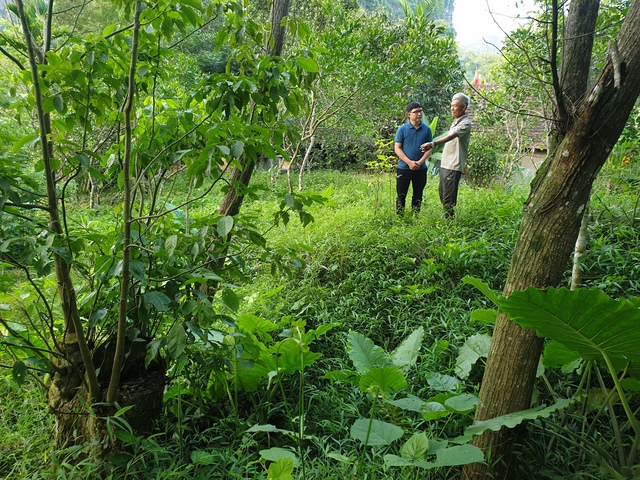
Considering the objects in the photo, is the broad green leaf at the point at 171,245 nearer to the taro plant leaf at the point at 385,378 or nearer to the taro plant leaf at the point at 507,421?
the taro plant leaf at the point at 385,378

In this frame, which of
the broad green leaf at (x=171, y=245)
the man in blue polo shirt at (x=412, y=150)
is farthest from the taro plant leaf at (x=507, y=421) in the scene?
the man in blue polo shirt at (x=412, y=150)

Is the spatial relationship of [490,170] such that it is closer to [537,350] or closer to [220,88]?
[537,350]

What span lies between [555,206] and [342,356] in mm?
1564

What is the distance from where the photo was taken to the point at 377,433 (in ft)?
5.03

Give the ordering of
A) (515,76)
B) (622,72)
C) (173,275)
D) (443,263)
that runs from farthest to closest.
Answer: (515,76) → (443,263) → (173,275) → (622,72)

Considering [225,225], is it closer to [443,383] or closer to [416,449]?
[416,449]

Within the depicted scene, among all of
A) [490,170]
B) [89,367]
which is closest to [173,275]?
[89,367]

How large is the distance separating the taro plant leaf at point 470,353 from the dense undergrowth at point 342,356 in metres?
0.08

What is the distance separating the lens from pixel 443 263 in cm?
325

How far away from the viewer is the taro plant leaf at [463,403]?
64.5 inches

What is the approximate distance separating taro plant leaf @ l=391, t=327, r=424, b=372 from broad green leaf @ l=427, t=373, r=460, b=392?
0.51ft

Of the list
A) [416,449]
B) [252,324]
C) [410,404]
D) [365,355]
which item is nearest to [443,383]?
[365,355]

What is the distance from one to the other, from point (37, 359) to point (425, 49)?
5.55m

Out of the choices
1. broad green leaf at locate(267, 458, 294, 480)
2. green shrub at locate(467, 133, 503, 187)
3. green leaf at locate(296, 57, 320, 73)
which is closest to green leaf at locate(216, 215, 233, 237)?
green leaf at locate(296, 57, 320, 73)
